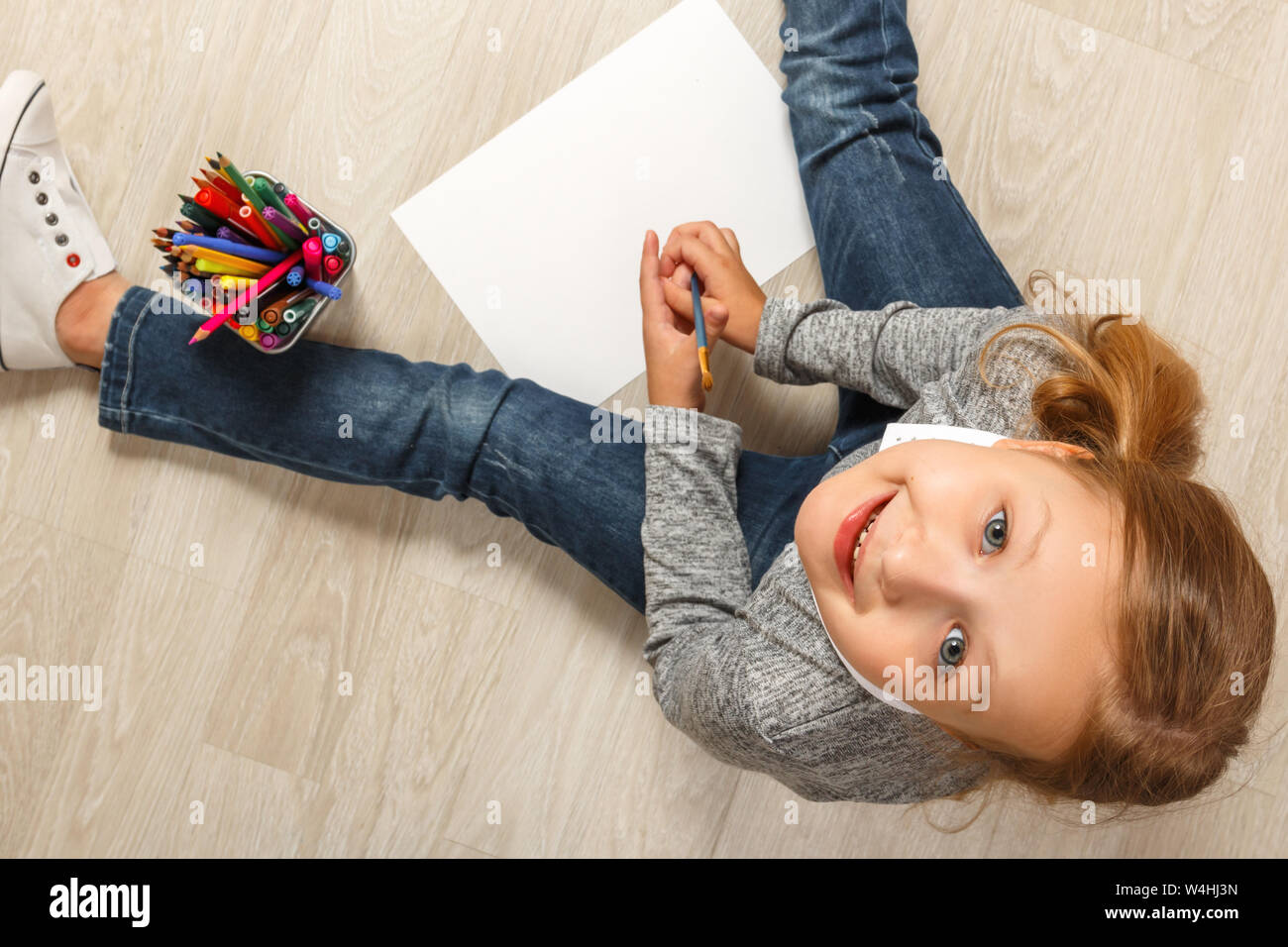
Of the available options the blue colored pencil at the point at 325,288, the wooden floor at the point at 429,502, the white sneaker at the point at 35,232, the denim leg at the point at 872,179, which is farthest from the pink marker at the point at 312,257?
the denim leg at the point at 872,179

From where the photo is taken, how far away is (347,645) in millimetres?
724

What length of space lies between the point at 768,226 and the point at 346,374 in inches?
14.0

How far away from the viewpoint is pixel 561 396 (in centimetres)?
68

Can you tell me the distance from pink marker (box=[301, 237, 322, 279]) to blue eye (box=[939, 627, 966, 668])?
17.8 inches

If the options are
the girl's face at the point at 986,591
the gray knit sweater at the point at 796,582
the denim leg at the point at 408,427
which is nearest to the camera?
the girl's face at the point at 986,591

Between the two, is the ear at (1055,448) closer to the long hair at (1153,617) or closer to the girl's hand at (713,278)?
the long hair at (1153,617)

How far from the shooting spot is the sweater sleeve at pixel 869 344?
0.58 m

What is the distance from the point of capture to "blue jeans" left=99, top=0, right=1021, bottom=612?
2.11ft

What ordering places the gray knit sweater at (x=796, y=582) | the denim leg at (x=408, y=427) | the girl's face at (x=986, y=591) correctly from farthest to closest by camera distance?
the denim leg at (x=408, y=427) → the gray knit sweater at (x=796, y=582) → the girl's face at (x=986, y=591)

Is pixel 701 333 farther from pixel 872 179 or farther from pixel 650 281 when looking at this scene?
pixel 872 179

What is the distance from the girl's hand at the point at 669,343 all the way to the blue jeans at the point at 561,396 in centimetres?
5

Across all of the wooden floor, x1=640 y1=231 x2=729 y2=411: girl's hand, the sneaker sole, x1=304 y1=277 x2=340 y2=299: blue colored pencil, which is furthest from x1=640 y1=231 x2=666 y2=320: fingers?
the sneaker sole

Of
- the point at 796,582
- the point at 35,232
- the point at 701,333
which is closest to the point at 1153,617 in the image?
the point at 796,582

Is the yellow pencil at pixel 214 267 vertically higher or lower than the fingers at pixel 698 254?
higher
